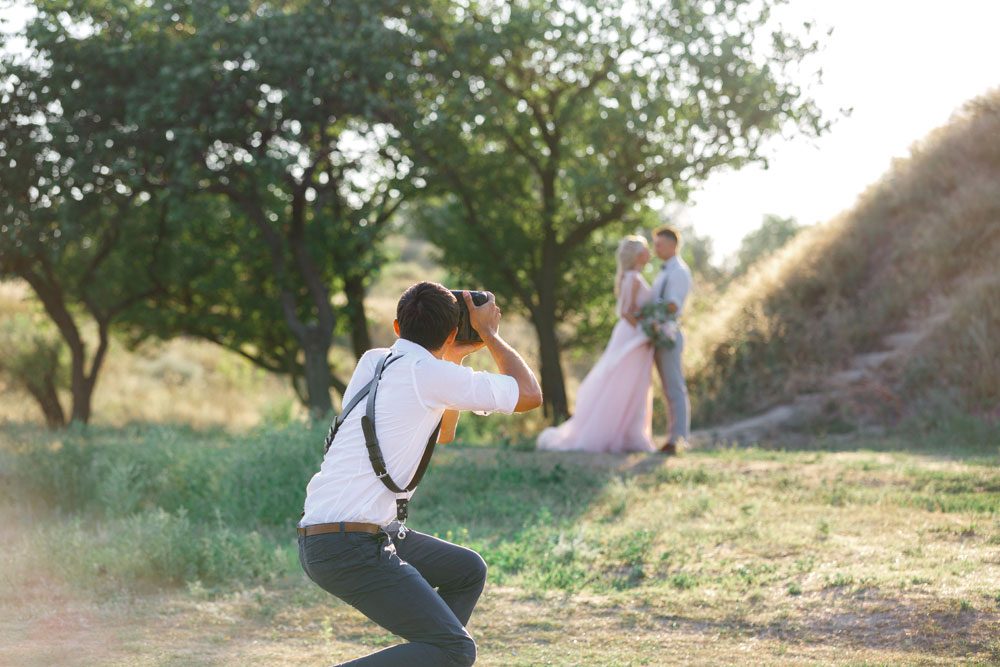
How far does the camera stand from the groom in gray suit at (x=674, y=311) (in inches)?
472

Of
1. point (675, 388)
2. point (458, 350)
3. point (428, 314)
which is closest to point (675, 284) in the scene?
point (675, 388)

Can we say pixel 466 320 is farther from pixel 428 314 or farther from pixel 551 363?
pixel 551 363

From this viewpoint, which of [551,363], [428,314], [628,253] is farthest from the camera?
[551,363]

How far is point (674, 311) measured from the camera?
39.2ft

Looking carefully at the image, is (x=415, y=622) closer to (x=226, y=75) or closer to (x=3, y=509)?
(x=3, y=509)

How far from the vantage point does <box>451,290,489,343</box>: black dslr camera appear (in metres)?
4.32

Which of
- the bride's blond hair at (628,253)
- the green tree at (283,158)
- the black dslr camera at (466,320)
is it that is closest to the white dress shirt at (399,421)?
the black dslr camera at (466,320)

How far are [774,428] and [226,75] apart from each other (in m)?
9.19

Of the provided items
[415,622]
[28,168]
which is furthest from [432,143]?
[415,622]

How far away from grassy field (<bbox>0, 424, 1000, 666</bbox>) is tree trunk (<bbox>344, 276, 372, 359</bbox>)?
6.93 m

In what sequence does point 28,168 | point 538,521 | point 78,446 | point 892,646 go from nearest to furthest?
1. point 892,646
2. point 538,521
3. point 78,446
4. point 28,168

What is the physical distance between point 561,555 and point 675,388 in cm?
424

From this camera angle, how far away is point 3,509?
35.2ft

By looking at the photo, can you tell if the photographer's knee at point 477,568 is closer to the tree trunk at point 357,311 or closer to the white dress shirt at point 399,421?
the white dress shirt at point 399,421
